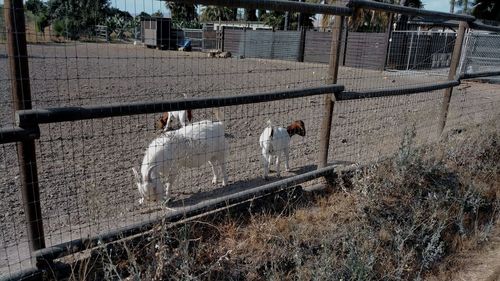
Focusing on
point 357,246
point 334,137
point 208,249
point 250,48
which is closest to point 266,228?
point 208,249

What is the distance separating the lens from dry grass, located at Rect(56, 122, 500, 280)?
9.80ft

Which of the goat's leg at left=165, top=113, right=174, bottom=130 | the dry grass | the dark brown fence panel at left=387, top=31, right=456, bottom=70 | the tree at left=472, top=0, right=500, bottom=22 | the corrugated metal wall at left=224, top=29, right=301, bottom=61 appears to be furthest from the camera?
the tree at left=472, top=0, right=500, bottom=22

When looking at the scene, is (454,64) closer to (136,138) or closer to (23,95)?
(136,138)

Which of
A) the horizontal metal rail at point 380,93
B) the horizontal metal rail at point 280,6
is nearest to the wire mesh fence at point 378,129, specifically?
the horizontal metal rail at point 380,93

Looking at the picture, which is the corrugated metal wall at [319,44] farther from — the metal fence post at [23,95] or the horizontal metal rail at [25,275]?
the horizontal metal rail at [25,275]

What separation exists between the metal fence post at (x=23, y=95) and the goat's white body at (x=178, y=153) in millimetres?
1599

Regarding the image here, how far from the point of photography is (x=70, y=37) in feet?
10.6

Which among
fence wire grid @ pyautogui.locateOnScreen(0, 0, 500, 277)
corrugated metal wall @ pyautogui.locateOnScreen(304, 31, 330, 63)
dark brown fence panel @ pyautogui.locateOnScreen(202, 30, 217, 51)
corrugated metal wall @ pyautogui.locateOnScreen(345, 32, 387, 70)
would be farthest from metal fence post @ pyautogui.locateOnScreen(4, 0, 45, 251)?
corrugated metal wall @ pyautogui.locateOnScreen(345, 32, 387, 70)

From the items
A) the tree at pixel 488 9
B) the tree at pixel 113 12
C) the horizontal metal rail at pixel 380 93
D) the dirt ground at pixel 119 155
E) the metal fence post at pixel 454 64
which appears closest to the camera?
the tree at pixel 113 12

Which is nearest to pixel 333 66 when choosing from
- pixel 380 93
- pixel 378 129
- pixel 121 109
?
pixel 380 93

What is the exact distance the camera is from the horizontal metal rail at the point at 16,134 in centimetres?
244

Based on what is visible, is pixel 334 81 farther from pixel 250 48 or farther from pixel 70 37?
pixel 250 48

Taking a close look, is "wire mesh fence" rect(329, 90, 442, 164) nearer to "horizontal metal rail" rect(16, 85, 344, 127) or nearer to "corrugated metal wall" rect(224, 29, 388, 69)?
"horizontal metal rail" rect(16, 85, 344, 127)

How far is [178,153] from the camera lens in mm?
5031
